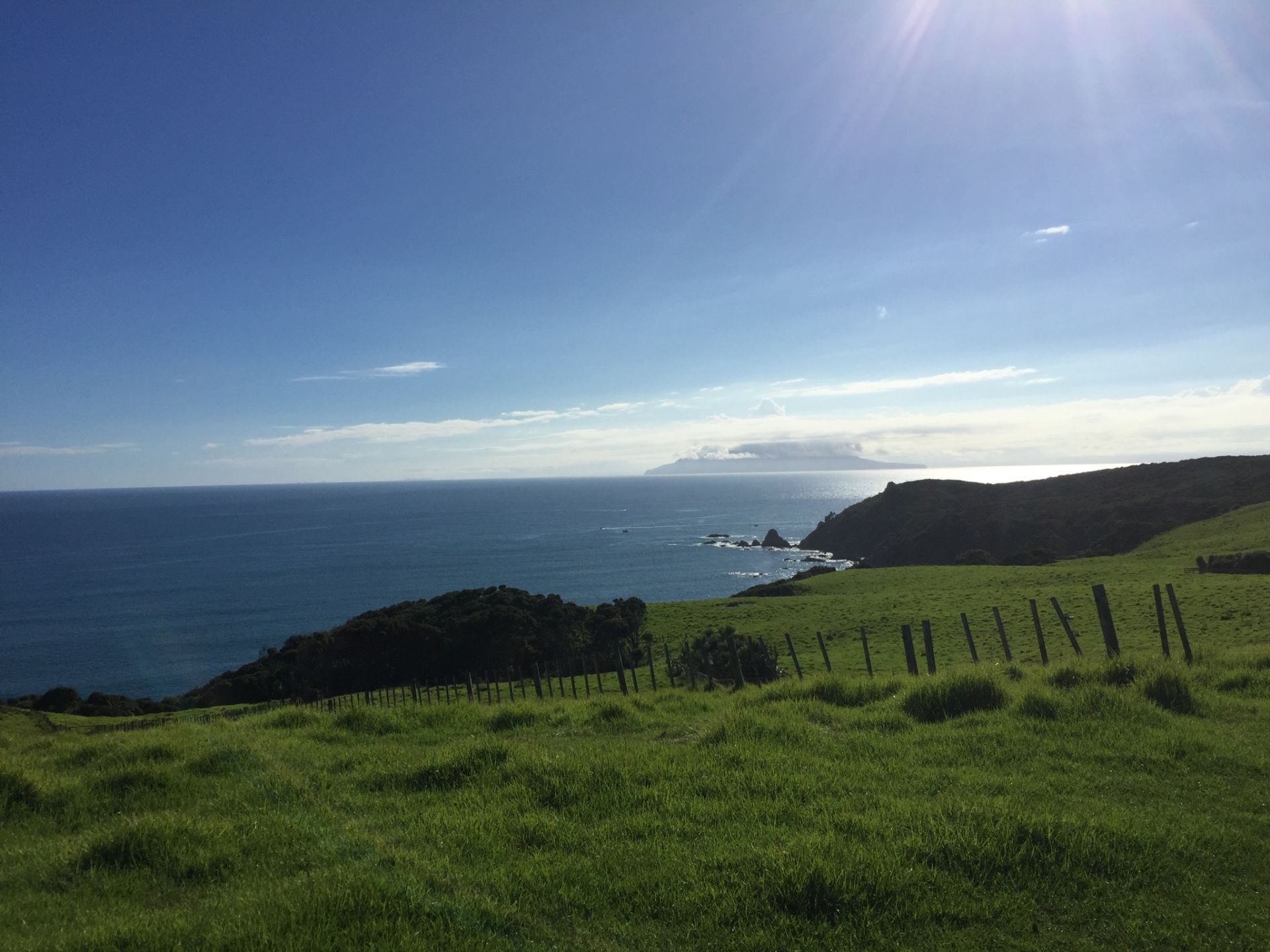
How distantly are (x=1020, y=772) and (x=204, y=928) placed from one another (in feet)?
26.9

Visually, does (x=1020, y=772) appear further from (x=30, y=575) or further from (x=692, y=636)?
(x=30, y=575)

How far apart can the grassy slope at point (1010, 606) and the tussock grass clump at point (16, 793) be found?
64.4ft

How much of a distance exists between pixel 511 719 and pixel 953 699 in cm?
745

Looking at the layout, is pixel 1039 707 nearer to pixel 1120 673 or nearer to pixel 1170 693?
pixel 1170 693

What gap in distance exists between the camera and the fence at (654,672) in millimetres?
15117

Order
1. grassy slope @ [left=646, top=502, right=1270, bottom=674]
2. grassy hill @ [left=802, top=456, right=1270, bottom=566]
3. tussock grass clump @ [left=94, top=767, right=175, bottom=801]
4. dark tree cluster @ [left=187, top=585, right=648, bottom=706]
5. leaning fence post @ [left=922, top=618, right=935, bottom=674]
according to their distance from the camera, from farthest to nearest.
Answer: grassy hill @ [left=802, top=456, right=1270, bottom=566]
dark tree cluster @ [left=187, top=585, right=648, bottom=706]
grassy slope @ [left=646, top=502, right=1270, bottom=674]
leaning fence post @ [left=922, top=618, right=935, bottom=674]
tussock grass clump @ [left=94, top=767, right=175, bottom=801]

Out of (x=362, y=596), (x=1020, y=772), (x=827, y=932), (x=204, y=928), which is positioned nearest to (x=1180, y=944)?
(x=827, y=932)

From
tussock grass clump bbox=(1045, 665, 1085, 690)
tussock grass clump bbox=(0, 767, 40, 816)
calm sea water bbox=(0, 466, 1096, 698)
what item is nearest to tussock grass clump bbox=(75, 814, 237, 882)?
tussock grass clump bbox=(0, 767, 40, 816)

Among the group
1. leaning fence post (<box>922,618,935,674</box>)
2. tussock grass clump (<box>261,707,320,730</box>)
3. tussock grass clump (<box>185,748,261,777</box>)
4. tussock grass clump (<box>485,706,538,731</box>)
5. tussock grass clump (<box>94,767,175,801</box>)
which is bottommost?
leaning fence post (<box>922,618,935,674</box>)

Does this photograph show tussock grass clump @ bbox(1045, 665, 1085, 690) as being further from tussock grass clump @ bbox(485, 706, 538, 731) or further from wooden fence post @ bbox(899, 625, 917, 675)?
tussock grass clump @ bbox(485, 706, 538, 731)

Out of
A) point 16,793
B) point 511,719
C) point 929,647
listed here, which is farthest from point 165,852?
point 929,647

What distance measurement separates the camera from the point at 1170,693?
10984mm

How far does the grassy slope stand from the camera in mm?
28406

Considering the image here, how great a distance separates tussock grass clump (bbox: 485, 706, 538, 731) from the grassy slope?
13.1 metres
